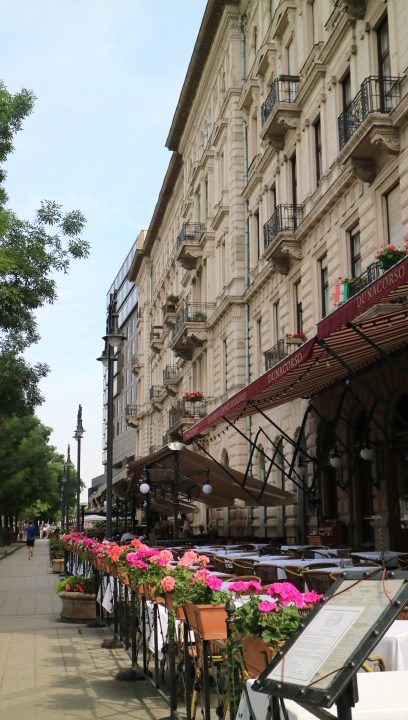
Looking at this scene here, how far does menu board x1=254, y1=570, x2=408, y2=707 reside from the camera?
3.03m

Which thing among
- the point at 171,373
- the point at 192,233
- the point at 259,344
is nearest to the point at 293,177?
the point at 259,344

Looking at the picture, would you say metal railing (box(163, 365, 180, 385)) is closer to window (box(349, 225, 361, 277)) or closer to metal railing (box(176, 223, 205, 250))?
metal railing (box(176, 223, 205, 250))

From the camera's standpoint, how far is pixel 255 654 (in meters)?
4.80

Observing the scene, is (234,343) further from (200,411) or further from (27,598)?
(27,598)

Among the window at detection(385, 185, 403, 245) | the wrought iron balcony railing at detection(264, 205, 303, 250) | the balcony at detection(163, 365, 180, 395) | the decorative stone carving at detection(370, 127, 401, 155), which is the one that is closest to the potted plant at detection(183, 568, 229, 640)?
the window at detection(385, 185, 403, 245)

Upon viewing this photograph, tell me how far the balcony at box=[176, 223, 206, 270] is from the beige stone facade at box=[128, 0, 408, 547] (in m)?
0.08

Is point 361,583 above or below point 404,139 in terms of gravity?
below

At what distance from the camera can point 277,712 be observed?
3.45 m

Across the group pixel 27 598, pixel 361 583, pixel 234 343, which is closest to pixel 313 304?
pixel 234 343

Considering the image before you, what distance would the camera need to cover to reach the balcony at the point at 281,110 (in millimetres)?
25500

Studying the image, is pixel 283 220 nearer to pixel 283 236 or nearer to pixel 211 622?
pixel 283 236

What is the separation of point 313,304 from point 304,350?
10400 mm

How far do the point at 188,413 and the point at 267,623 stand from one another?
3375 centimetres

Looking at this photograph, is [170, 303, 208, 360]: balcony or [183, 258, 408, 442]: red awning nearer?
[183, 258, 408, 442]: red awning
